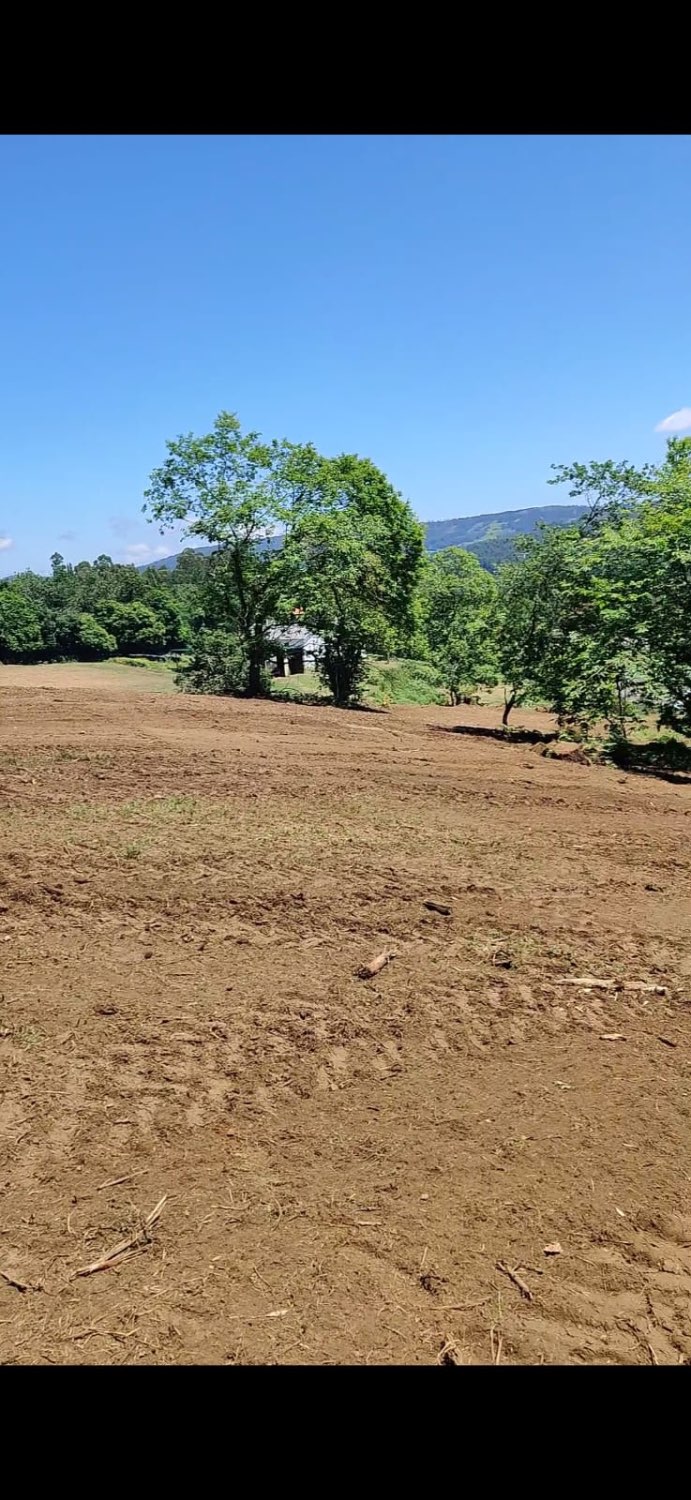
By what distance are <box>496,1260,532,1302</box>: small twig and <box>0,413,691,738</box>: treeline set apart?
1079cm

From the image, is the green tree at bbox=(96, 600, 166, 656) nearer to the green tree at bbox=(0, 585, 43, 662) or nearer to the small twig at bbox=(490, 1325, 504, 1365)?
the green tree at bbox=(0, 585, 43, 662)

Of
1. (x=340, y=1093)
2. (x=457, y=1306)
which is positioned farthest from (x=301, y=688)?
(x=457, y=1306)

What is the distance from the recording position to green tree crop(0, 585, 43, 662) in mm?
48594

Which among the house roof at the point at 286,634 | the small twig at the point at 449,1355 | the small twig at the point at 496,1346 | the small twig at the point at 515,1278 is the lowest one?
the small twig at the point at 515,1278

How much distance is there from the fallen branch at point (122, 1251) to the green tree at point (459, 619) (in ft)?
60.8

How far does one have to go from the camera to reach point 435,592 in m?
34.7

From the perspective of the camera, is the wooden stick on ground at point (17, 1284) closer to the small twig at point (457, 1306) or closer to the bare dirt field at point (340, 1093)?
the bare dirt field at point (340, 1093)

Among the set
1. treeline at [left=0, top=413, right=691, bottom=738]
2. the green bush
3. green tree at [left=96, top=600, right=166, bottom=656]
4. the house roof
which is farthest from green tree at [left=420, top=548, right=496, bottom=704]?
green tree at [left=96, top=600, right=166, bottom=656]

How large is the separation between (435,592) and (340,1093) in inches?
1291

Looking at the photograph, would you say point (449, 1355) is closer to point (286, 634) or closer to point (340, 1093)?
point (340, 1093)

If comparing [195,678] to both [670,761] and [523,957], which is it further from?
[523,957]

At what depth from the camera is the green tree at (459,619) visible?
22.4 metres

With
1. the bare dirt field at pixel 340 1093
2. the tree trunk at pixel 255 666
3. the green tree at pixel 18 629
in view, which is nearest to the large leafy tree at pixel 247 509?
the tree trunk at pixel 255 666
